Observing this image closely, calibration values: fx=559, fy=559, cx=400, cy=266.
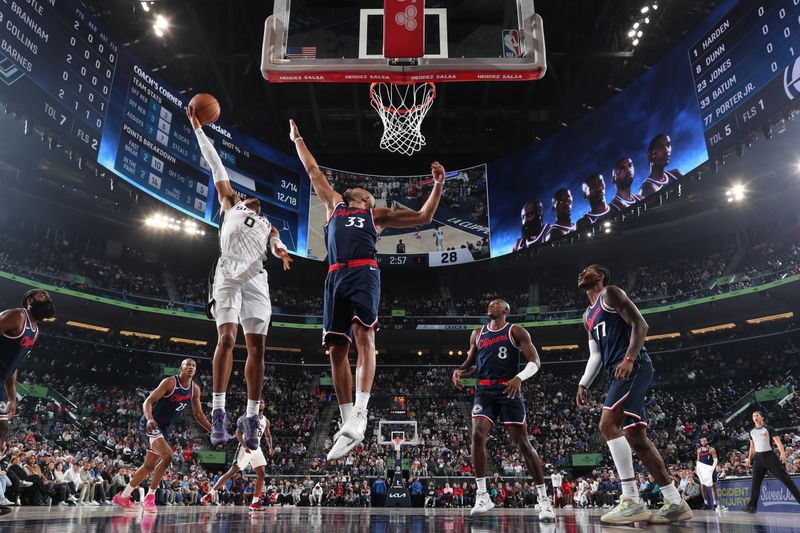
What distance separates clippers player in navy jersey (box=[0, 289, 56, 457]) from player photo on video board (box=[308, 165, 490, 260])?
59.8ft

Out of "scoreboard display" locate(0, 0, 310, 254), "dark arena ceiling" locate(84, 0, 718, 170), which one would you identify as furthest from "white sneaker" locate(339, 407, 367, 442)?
"dark arena ceiling" locate(84, 0, 718, 170)

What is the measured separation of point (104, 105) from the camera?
1684 cm

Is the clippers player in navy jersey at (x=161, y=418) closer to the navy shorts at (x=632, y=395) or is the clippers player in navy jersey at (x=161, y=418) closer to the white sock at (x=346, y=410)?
the white sock at (x=346, y=410)

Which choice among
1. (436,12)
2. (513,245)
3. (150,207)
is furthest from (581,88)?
(150,207)

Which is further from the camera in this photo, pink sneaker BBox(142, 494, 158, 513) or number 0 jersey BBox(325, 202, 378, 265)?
pink sneaker BBox(142, 494, 158, 513)

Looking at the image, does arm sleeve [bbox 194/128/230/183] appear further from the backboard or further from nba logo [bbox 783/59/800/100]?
nba logo [bbox 783/59/800/100]

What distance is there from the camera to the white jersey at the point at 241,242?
5.41 metres

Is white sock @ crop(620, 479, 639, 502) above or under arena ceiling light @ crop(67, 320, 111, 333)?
under

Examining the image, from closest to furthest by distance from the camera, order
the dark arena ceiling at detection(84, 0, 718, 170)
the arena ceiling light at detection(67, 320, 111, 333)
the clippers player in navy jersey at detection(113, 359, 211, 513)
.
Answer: the clippers player in navy jersey at detection(113, 359, 211, 513) < the dark arena ceiling at detection(84, 0, 718, 170) < the arena ceiling light at detection(67, 320, 111, 333)

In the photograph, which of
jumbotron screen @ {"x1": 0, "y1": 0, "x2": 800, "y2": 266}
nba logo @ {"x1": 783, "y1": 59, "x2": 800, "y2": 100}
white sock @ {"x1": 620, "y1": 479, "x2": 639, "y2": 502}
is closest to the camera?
white sock @ {"x1": 620, "y1": 479, "x2": 639, "y2": 502}

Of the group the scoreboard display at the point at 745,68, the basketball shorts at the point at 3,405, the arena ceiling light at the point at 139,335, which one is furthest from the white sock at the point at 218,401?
the arena ceiling light at the point at 139,335

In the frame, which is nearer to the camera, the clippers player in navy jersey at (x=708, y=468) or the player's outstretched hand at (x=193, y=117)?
the player's outstretched hand at (x=193, y=117)

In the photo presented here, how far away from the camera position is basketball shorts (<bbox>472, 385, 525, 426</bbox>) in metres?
6.79

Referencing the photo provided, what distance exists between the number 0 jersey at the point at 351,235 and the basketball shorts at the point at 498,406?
9.62ft
